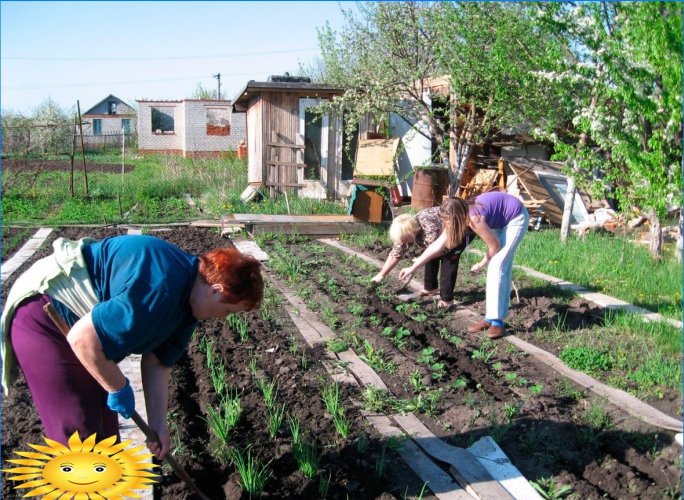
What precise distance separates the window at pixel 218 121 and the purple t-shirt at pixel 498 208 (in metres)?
29.4

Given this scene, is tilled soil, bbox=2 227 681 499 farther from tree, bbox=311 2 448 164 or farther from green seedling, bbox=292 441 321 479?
tree, bbox=311 2 448 164

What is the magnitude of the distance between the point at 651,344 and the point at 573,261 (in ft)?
10.6

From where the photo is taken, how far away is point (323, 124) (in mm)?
14867

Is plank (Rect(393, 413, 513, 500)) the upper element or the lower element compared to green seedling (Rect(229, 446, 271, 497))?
lower

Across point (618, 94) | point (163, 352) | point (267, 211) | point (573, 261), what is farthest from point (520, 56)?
point (163, 352)

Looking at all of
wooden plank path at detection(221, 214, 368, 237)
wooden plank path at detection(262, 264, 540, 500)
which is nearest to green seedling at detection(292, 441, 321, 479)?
wooden plank path at detection(262, 264, 540, 500)

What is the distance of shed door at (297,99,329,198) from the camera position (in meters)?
14.8

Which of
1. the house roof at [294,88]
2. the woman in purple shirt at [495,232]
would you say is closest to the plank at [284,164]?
the house roof at [294,88]

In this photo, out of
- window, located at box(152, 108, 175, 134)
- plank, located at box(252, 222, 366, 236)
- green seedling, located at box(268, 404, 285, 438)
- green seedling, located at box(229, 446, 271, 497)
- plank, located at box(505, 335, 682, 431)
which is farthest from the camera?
window, located at box(152, 108, 175, 134)

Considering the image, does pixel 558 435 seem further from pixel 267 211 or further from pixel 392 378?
pixel 267 211

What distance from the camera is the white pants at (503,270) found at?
5543 mm

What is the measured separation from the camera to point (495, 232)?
567 cm

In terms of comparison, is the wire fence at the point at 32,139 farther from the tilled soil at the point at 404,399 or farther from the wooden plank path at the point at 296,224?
the tilled soil at the point at 404,399

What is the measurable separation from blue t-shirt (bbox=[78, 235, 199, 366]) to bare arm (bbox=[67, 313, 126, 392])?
22 millimetres
